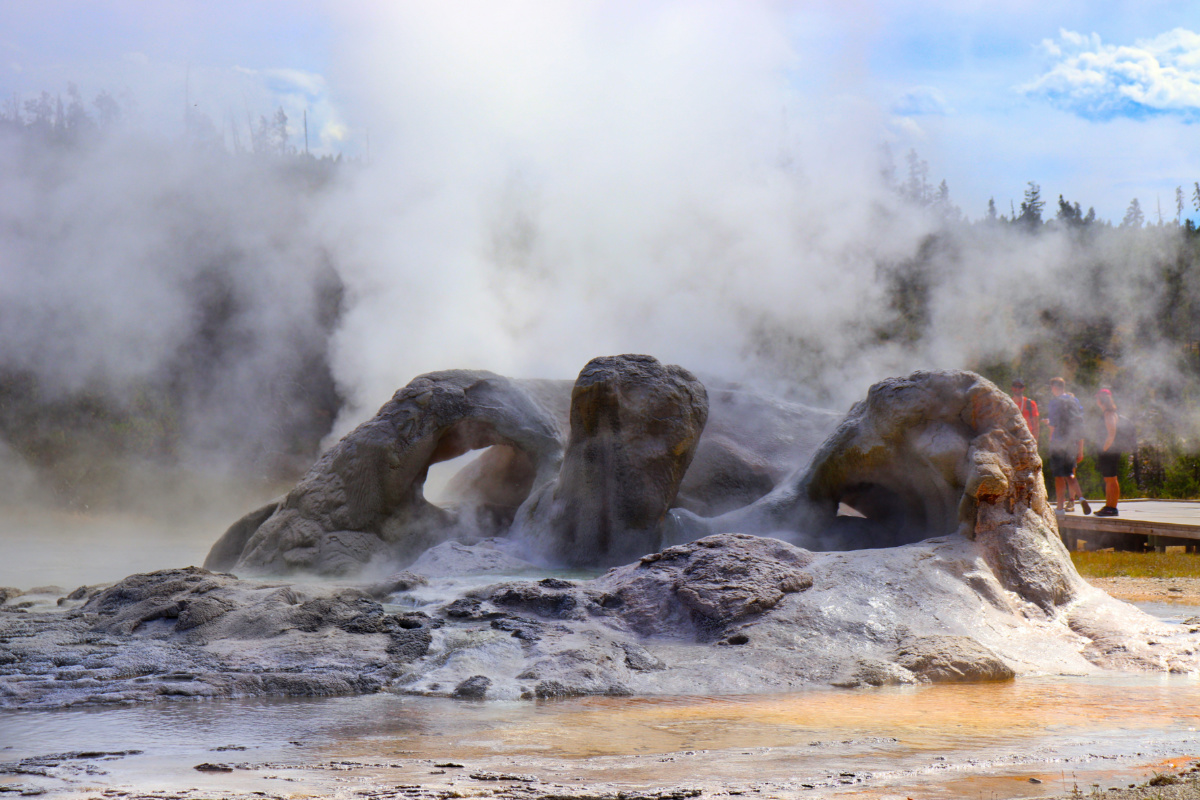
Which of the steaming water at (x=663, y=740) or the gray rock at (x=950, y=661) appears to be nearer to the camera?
the steaming water at (x=663, y=740)

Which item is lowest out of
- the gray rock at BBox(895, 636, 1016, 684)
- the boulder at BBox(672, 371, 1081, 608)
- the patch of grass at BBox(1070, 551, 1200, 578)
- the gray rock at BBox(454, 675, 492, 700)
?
the patch of grass at BBox(1070, 551, 1200, 578)

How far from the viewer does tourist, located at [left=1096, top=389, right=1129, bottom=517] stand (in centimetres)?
1045

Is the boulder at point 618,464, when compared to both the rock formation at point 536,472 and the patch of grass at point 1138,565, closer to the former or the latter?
the rock formation at point 536,472

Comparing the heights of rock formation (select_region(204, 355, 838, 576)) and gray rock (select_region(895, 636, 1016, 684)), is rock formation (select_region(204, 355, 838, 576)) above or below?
above

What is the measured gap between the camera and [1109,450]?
1065cm

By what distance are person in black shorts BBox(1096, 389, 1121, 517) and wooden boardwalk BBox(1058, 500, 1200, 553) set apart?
0.75 feet

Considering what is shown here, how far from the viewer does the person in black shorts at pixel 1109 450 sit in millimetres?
10453

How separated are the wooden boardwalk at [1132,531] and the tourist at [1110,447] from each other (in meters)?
0.23

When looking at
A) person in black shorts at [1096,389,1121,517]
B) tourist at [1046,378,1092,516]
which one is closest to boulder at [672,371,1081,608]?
tourist at [1046,378,1092,516]

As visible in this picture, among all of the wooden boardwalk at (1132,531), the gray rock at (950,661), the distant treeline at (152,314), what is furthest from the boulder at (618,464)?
the distant treeline at (152,314)

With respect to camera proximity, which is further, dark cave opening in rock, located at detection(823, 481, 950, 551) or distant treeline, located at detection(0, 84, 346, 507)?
distant treeline, located at detection(0, 84, 346, 507)

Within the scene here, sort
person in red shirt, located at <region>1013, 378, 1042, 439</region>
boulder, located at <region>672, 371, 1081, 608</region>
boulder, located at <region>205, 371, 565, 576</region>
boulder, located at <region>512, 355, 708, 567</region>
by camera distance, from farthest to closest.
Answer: person in red shirt, located at <region>1013, 378, 1042, 439</region> < boulder, located at <region>205, 371, 565, 576</region> < boulder, located at <region>512, 355, 708, 567</region> < boulder, located at <region>672, 371, 1081, 608</region>

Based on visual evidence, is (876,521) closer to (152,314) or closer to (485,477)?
(485,477)

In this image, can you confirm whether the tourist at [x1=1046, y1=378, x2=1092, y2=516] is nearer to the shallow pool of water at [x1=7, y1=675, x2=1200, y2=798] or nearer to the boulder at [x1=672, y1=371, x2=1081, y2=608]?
the boulder at [x1=672, y1=371, x2=1081, y2=608]
